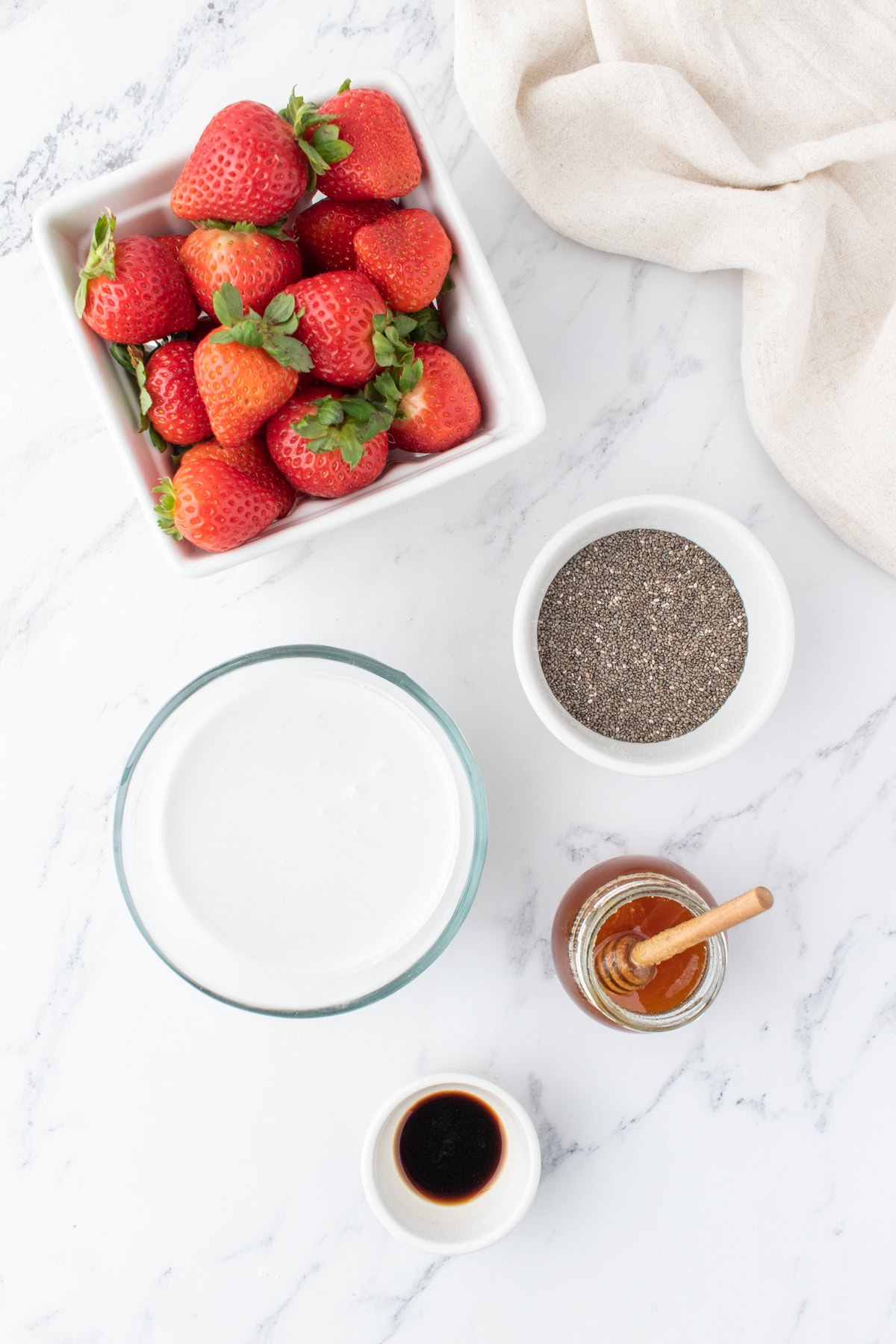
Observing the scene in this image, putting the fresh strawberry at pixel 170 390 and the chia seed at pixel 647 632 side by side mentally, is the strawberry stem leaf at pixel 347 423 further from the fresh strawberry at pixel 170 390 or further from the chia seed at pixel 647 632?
the chia seed at pixel 647 632

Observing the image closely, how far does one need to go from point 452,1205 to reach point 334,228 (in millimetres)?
914

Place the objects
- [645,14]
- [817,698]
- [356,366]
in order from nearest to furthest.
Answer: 1. [356,366]
2. [645,14]
3. [817,698]

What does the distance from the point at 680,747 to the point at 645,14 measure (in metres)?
0.70

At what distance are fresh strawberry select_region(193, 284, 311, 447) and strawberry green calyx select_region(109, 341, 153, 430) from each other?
0.06 metres

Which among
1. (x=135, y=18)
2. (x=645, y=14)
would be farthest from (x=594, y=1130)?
(x=135, y=18)

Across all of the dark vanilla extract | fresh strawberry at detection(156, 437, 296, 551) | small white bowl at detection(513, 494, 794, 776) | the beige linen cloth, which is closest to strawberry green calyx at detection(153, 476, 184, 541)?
fresh strawberry at detection(156, 437, 296, 551)

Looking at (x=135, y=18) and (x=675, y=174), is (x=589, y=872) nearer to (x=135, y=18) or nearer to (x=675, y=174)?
(x=675, y=174)

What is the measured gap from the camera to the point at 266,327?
769 millimetres

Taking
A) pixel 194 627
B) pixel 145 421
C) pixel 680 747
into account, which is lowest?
pixel 680 747

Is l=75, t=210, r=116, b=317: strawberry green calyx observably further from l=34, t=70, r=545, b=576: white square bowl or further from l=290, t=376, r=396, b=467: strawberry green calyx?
l=290, t=376, r=396, b=467: strawberry green calyx

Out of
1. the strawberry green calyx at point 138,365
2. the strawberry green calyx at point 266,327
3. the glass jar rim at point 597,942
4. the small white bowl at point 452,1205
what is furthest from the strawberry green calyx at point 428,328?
the small white bowl at point 452,1205

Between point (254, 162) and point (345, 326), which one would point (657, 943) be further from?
point (254, 162)

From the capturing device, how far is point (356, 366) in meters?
0.79

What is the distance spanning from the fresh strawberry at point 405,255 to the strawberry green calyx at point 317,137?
6cm
